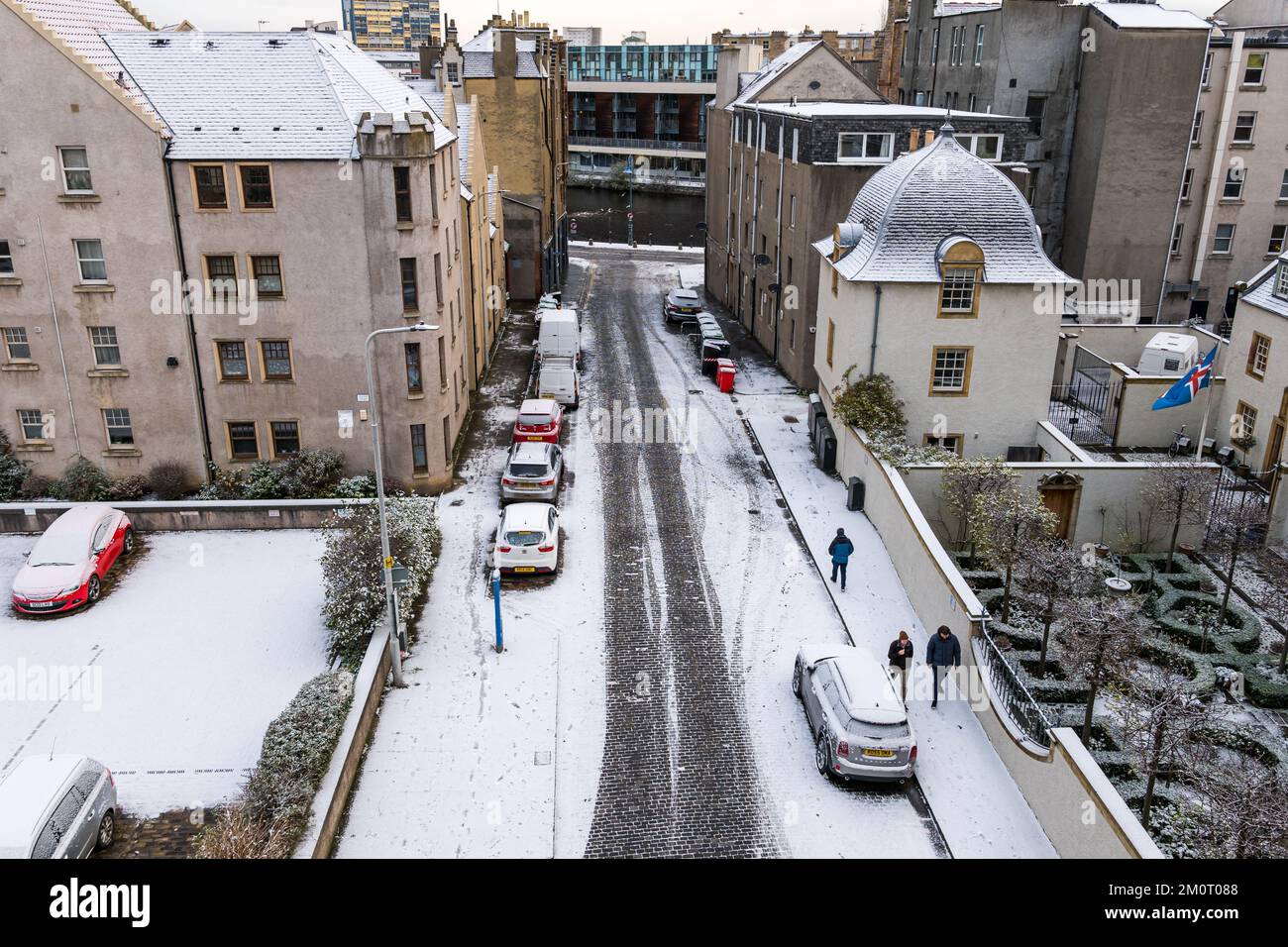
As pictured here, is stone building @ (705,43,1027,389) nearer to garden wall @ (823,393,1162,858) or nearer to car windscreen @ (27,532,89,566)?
garden wall @ (823,393,1162,858)

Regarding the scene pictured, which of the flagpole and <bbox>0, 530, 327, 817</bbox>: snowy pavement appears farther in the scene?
the flagpole

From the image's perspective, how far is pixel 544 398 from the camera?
40.4 metres

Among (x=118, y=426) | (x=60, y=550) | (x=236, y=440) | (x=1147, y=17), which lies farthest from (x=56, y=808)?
(x=1147, y=17)

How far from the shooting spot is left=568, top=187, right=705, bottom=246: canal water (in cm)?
10231

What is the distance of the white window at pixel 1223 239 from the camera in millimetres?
51812

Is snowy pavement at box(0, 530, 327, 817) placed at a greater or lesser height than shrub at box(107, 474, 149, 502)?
lesser

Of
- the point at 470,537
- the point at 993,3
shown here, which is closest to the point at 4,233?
the point at 470,537

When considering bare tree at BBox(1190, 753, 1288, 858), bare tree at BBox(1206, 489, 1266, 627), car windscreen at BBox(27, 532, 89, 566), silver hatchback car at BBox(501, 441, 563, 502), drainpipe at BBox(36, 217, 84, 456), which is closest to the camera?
bare tree at BBox(1190, 753, 1288, 858)

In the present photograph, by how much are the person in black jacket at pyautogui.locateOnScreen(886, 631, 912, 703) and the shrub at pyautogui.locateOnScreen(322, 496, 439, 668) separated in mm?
11664

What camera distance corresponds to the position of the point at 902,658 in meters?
22.2

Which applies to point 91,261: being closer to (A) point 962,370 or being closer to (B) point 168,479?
(B) point 168,479

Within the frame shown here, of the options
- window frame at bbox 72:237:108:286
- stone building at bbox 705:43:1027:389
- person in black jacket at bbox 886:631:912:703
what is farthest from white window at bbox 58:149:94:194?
person in black jacket at bbox 886:631:912:703

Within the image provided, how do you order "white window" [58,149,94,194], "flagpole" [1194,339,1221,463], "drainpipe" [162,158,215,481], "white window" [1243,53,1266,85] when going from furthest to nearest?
"white window" [1243,53,1266,85]
"flagpole" [1194,339,1221,463]
"drainpipe" [162,158,215,481]
"white window" [58,149,94,194]

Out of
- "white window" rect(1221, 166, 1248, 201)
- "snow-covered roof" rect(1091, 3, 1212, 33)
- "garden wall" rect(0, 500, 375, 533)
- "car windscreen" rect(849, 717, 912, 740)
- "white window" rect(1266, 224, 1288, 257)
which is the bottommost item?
"garden wall" rect(0, 500, 375, 533)
